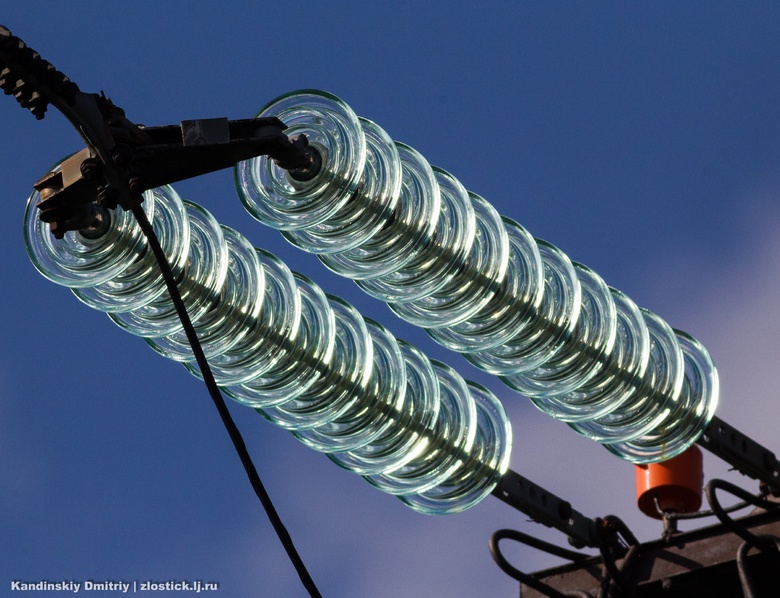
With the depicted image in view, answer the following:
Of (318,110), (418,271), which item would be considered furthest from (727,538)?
(318,110)

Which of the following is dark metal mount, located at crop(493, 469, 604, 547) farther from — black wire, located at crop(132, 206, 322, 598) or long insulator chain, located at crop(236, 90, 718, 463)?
black wire, located at crop(132, 206, 322, 598)

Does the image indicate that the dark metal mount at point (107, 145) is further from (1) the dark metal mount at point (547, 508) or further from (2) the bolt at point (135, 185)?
(1) the dark metal mount at point (547, 508)

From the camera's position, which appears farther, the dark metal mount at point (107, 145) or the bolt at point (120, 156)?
the bolt at point (120, 156)

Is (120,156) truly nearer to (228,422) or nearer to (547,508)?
(228,422)

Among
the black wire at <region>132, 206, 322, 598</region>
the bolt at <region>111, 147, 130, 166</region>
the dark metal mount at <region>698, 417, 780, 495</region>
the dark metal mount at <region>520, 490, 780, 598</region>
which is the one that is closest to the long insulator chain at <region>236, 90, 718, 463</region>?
the dark metal mount at <region>698, 417, 780, 495</region>

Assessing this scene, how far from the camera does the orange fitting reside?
9.80 m

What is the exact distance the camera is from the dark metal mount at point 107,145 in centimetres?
700

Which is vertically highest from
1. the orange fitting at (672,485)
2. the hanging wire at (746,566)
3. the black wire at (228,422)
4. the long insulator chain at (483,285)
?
the long insulator chain at (483,285)

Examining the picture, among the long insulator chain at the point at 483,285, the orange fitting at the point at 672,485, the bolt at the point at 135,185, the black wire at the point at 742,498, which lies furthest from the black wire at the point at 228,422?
the orange fitting at the point at 672,485

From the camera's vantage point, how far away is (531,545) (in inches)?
372

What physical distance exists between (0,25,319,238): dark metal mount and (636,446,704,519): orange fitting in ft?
10.0

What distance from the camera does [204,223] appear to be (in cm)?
849

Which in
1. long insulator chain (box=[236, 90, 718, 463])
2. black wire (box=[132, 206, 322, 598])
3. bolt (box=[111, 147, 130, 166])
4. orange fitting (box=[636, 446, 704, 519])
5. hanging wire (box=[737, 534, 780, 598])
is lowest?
black wire (box=[132, 206, 322, 598])

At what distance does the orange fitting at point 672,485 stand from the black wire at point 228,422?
2.41m
